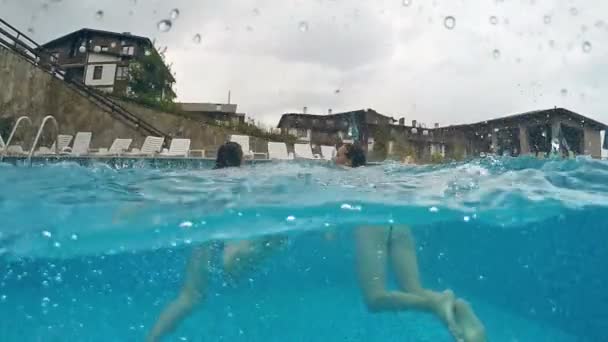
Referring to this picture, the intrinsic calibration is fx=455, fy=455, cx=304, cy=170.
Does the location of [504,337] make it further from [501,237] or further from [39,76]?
[39,76]

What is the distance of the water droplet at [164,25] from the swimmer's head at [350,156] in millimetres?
3585

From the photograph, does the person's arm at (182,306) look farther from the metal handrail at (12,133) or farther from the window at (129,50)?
the metal handrail at (12,133)

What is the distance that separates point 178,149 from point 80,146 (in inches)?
72.5

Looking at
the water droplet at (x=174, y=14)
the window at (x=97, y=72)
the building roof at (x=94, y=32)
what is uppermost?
the water droplet at (x=174, y=14)

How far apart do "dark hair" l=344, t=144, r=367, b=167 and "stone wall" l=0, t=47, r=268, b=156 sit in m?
2.55

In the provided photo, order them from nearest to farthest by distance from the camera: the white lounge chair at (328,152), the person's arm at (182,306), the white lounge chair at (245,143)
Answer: the person's arm at (182,306) → the white lounge chair at (328,152) → the white lounge chair at (245,143)

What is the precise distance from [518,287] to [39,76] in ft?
38.9

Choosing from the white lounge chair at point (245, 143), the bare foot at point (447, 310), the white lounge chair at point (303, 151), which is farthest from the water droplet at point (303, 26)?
the bare foot at point (447, 310)

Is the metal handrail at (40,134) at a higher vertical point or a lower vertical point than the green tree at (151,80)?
lower

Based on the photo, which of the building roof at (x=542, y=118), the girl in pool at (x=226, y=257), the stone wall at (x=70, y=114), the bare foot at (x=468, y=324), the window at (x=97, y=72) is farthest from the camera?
the window at (x=97, y=72)

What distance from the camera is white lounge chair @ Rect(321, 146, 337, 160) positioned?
713 centimetres

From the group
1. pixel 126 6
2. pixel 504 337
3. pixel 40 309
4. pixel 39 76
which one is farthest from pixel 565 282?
pixel 39 76

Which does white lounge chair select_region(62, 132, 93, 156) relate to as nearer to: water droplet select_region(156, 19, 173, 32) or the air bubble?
water droplet select_region(156, 19, 173, 32)

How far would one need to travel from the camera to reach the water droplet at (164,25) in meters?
7.47
